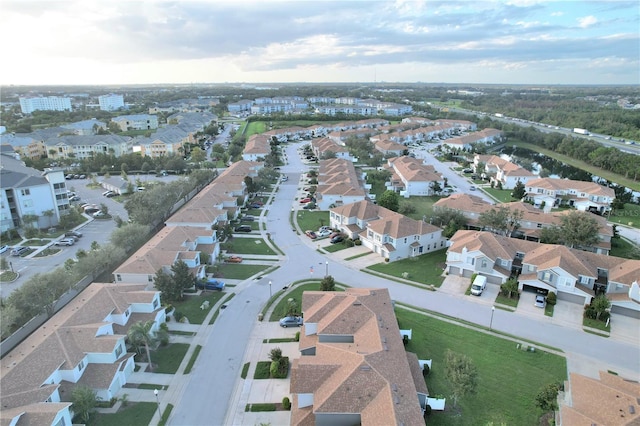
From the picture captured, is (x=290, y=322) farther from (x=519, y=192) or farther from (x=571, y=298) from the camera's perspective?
(x=519, y=192)

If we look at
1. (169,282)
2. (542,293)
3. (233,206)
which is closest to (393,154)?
(233,206)

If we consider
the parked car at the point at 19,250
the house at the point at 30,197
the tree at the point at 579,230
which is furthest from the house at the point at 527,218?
the house at the point at 30,197

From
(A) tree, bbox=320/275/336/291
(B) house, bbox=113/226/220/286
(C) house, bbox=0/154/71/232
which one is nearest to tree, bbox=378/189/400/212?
(A) tree, bbox=320/275/336/291

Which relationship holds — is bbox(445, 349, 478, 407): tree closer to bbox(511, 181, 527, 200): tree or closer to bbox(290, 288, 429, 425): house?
bbox(290, 288, 429, 425): house

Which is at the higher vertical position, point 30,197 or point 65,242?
point 30,197

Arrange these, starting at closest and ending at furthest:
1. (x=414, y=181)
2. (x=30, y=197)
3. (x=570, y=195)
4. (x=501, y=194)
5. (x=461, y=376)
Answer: (x=461, y=376)
(x=30, y=197)
(x=570, y=195)
(x=414, y=181)
(x=501, y=194)

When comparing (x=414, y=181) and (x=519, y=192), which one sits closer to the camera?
(x=519, y=192)

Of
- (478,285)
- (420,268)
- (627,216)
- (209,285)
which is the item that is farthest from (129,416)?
(627,216)
